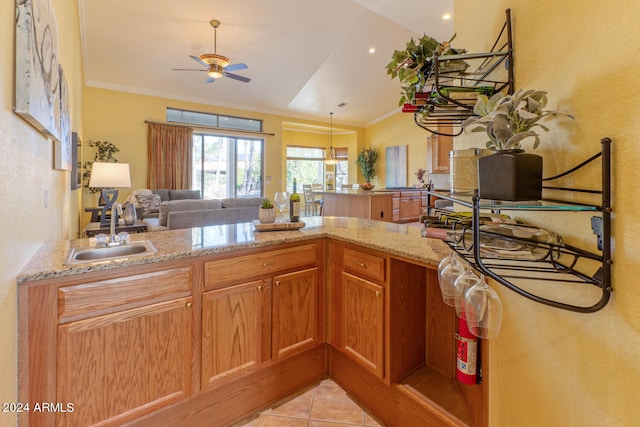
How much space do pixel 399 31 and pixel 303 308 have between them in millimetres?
5295

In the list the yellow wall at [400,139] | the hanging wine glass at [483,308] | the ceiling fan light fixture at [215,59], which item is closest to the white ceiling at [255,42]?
the ceiling fan light fixture at [215,59]

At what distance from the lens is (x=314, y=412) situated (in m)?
1.73

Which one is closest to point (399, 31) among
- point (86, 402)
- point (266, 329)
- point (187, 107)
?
point (187, 107)

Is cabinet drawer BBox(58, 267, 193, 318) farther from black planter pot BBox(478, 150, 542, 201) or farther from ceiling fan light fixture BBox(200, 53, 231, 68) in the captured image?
ceiling fan light fixture BBox(200, 53, 231, 68)

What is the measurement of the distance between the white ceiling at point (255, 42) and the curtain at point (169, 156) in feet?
2.64

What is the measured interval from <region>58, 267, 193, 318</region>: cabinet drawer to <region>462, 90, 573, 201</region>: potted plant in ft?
4.44

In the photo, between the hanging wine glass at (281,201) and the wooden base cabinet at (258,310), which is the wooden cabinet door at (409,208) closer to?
the hanging wine glass at (281,201)

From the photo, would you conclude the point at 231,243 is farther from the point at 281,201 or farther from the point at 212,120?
the point at 212,120

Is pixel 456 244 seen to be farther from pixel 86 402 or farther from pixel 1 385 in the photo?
pixel 86 402

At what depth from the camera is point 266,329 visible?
1737 millimetres

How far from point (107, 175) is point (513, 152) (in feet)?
13.2

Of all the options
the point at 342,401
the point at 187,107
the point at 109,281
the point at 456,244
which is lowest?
the point at 342,401

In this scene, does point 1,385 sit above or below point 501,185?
below

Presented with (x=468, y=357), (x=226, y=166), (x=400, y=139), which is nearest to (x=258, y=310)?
(x=468, y=357)
